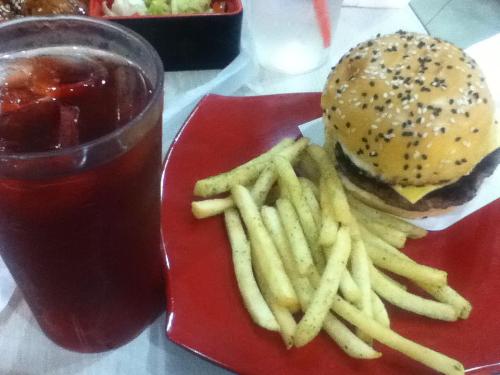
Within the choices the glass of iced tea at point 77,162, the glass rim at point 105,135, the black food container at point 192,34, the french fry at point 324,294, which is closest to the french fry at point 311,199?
the french fry at point 324,294

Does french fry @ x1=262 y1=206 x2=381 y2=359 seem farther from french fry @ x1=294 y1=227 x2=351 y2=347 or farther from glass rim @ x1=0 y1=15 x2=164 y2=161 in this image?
glass rim @ x1=0 y1=15 x2=164 y2=161

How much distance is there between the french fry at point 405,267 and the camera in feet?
3.91

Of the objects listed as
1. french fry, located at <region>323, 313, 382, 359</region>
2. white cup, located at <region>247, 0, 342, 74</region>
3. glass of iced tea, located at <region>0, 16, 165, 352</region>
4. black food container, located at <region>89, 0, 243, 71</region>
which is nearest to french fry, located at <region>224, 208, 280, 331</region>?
french fry, located at <region>323, 313, 382, 359</region>

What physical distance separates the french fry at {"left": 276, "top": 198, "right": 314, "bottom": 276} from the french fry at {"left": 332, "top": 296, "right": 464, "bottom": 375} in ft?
0.41

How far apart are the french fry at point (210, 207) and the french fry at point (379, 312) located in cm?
40

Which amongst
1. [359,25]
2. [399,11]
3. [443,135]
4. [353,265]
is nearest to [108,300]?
[353,265]

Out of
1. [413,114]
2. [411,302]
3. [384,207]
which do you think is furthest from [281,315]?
[413,114]

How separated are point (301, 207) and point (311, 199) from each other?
8 cm

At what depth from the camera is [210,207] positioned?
1.32 metres

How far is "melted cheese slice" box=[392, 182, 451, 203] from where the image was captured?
141 cm

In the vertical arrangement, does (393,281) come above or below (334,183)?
below

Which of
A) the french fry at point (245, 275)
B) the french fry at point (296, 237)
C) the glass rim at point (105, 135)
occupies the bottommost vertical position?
the french fry at point (245, 275)

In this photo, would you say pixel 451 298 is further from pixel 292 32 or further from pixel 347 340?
pixel 292 32

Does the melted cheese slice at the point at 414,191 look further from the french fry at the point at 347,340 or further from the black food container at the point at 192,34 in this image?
the black food container at the point at 192,34
